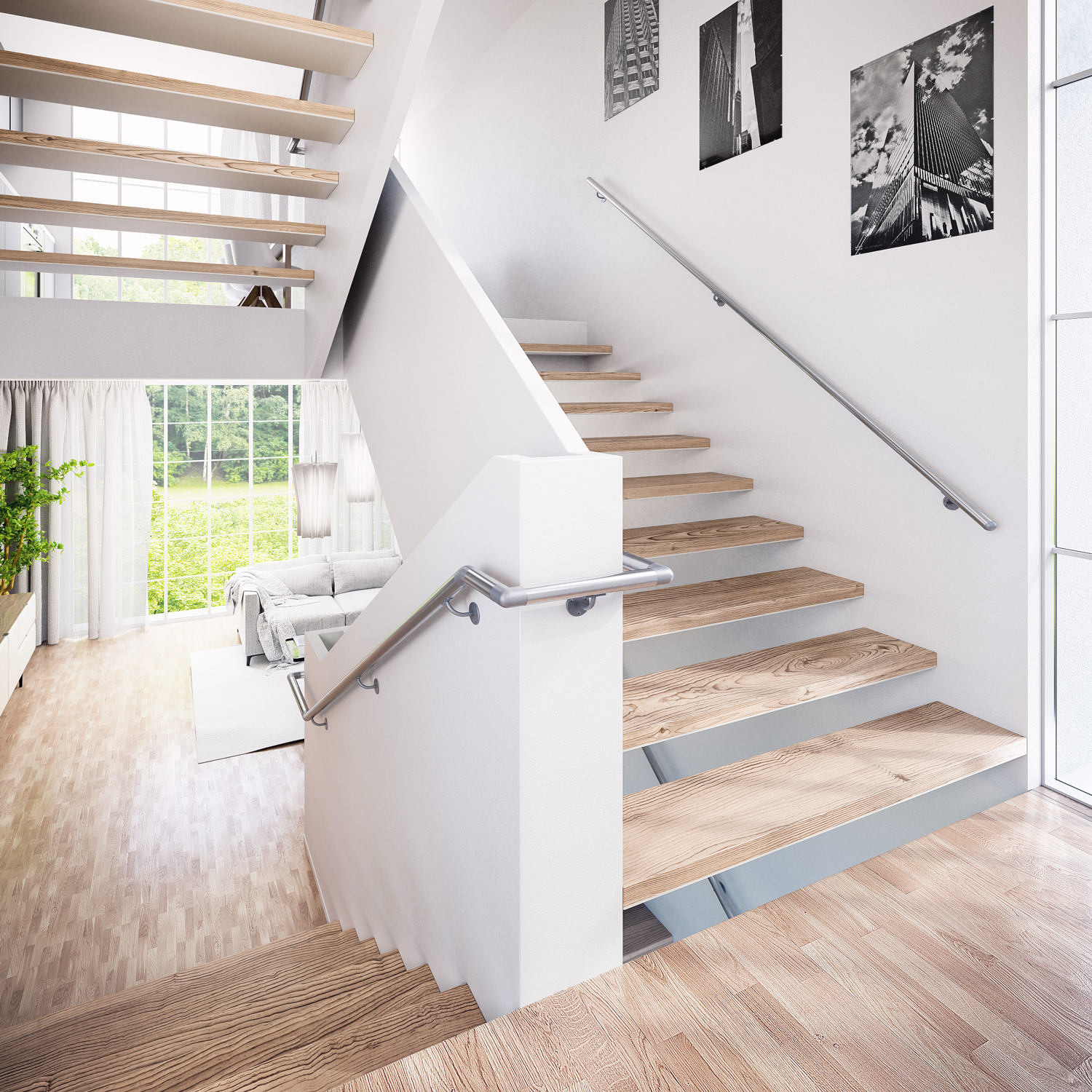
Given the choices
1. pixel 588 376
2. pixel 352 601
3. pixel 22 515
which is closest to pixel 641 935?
pixel 588 376

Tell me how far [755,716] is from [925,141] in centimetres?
185

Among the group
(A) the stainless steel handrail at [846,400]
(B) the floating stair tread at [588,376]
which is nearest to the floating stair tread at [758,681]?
(A) the stainless steel handrail at [846,400]

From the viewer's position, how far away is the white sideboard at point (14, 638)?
4.96 meters

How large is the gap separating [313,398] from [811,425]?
6.59m

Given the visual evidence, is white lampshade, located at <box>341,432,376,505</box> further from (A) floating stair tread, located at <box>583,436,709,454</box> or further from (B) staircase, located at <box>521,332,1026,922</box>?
(B) staircase, located at <box>521,332,1026,922</box>

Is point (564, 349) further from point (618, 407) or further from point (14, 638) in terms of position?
point (14, 638)

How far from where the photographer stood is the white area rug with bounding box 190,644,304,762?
500 cm

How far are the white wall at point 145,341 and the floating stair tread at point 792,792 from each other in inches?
81.8

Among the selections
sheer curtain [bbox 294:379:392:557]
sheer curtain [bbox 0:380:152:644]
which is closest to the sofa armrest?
sheer curtain [bbox 0:380:152:644]

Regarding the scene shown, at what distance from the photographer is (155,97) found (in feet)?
6.17

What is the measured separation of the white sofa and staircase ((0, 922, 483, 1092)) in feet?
14.1

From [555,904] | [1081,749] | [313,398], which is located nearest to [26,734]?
[313,398]

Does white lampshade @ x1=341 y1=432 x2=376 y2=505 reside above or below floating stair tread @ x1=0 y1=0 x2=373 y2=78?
below

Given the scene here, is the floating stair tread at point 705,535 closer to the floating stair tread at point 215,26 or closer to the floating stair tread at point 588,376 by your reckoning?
the floating stair tread at point 588,376
